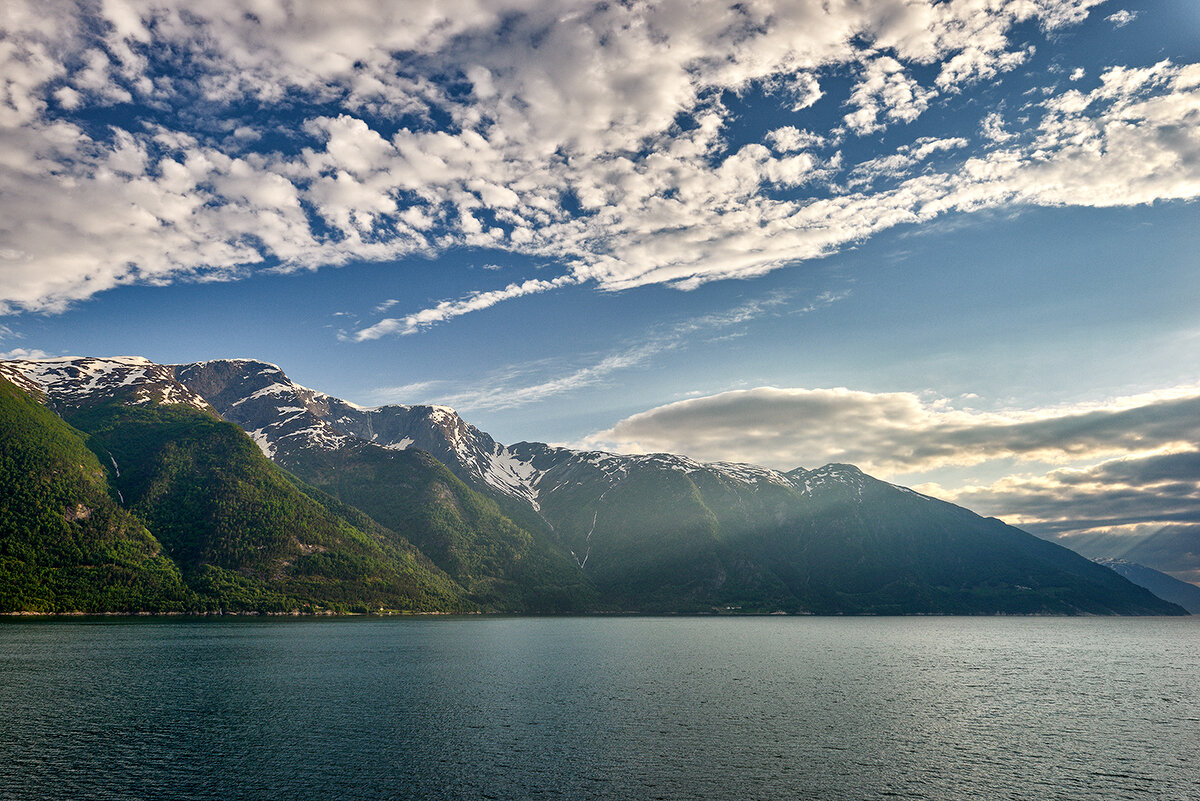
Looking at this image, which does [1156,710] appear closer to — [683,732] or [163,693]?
[683,732]

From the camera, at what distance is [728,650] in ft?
615

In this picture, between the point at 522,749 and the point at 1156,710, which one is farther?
the point at 1156,710

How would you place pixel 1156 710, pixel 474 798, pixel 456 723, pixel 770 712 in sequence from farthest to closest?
pixel 1156 710 → pixel 770 712 → pixel 456 723 → pixel 474 798

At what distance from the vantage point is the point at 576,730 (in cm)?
7569

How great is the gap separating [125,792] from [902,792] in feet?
214

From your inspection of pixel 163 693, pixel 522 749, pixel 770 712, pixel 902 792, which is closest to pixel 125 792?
pixel 522 749

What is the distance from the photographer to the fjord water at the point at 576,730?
5547 centimetres

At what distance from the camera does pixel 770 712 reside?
87000 millimetres

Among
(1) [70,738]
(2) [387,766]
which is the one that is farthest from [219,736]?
(2) [387,766]

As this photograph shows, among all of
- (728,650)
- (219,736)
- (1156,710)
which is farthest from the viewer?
(728,650)

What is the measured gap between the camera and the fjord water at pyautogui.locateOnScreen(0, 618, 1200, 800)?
55.5 metres

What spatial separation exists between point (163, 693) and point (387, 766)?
59.3 meters

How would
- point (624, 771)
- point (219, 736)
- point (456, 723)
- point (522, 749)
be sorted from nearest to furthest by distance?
point (624, 771), point (522, 749), point (219, 736), point (456, 723)

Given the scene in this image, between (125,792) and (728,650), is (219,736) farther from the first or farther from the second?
(728,650)
